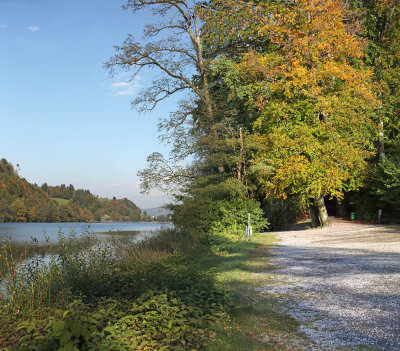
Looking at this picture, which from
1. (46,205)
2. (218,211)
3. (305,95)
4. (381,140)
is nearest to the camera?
(218,211)

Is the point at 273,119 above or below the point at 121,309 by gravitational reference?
above

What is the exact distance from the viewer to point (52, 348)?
380cm

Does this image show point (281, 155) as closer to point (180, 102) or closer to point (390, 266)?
point (180, 102)

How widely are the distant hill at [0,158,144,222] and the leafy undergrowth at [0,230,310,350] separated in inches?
2375

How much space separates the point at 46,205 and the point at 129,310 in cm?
7592

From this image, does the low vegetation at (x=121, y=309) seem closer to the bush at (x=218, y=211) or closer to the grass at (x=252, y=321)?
the grass at (x=252, y=321)

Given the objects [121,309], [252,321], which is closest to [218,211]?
[252,321]

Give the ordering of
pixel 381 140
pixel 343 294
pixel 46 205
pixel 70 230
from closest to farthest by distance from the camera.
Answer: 1. pixel 343 294
2. pixel 70 230
3. pixel 381 140
4. pixel 46 205

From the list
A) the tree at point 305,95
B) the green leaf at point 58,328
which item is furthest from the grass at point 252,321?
the tree at point 305,95

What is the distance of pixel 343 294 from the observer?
22.0 ft

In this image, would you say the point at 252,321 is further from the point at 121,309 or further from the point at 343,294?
the point at 343,294

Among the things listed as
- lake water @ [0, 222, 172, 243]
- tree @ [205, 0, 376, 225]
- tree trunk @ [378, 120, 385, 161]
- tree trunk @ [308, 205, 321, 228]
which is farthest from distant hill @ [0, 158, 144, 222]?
tree trunk @ [378, 120, 385, 161]

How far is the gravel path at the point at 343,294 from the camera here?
15.3 ft

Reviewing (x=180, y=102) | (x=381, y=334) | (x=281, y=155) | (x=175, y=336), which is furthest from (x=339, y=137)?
(x=175, y=336)
